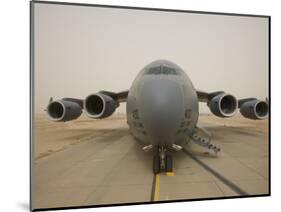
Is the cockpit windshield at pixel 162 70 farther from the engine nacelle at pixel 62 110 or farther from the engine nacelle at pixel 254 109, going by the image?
the engine nacelle at pixel 254 109

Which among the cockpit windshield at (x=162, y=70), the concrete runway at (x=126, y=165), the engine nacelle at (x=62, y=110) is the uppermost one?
the cockpit windshield at (x=162, y=70)

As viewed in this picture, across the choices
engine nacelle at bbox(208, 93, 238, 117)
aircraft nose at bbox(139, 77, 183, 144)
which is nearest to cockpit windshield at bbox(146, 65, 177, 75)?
aircraft nose at bbox(139, 77, 183, 144)

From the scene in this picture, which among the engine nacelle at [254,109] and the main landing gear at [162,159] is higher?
the engine nacelle at [254,109]

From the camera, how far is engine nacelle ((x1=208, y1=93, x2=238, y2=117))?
599 centimetres

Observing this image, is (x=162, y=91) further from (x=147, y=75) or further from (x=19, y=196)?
(x=19, y=196)

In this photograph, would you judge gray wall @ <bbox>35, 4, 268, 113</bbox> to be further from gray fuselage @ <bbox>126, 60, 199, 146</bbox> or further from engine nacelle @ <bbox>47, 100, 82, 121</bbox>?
gray fuselage @ <bbox>126, 60, 199, 146</bbox>

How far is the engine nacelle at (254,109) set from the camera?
622 centimetres

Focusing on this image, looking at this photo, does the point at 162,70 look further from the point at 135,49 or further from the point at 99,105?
the point at 99,105

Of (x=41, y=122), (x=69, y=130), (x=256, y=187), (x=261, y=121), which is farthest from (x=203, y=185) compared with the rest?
(x=41, y=122)

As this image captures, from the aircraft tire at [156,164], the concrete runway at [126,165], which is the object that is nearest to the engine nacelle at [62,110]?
the concrete runway at [126,165]

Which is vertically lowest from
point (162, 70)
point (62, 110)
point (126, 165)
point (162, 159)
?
point (126, 165)

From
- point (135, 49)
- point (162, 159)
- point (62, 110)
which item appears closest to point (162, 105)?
point (162, 159)

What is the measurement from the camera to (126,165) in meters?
5.89

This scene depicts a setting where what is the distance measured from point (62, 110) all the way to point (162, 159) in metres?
1.79
